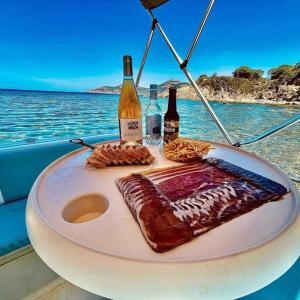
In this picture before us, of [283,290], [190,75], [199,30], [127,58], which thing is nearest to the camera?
[283,290]

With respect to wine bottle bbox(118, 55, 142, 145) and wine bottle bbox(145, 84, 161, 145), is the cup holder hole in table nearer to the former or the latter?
wine bottle bbox(118, 55, 142, 145)

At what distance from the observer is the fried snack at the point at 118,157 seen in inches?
22.7

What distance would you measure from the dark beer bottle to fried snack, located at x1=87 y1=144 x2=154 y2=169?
0.20m

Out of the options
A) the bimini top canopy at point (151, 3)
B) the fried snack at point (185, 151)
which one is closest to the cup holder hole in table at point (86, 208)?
the fried snack at point (185, 151)

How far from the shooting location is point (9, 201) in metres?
0.94

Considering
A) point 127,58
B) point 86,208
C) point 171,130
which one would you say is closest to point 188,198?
point 86,208

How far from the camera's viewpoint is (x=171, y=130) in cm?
77

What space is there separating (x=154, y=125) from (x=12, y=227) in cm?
77

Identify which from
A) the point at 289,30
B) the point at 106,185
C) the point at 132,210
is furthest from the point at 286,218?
the point at 289,30

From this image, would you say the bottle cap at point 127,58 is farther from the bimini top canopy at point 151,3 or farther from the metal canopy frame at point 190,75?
the bimini top canopy at point 151,3

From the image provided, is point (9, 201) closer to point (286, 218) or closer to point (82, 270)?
point (82, 270)

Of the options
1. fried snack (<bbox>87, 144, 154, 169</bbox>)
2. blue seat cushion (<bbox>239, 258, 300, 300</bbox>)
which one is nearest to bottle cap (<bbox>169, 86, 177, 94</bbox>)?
fried snack (<bbox>87, 144, 154, 169</bbox>)

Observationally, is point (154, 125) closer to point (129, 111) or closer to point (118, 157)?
point (129, 111)

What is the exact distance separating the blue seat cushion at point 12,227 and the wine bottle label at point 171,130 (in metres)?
0.72
